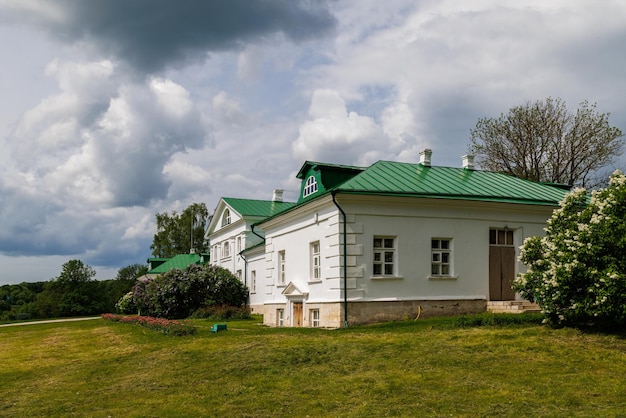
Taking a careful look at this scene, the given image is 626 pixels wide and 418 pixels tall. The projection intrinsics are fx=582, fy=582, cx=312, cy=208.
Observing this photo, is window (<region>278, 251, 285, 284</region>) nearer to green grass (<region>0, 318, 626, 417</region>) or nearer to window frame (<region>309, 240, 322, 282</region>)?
window frame (<region>309, 240, 322, 282</region>)

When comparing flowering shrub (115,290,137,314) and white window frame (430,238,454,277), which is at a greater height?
white window frame (430,238,454,277)

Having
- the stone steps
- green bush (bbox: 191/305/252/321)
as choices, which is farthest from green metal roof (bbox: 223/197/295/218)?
the stone steps

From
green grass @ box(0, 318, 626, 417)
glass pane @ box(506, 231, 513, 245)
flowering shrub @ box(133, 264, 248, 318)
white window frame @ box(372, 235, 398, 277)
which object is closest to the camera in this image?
green grass @ box(0, 318, 626, 417)

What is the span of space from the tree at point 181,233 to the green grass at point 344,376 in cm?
5411

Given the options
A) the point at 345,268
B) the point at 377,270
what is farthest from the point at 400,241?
the point at 345,268

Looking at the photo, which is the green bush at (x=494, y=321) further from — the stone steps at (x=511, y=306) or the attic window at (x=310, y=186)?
the attic window at (x=310, y=186)

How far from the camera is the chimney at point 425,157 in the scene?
23422mm

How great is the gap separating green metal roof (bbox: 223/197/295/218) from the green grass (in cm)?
2316

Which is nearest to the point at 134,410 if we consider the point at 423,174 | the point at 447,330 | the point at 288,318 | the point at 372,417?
the point at 372,417

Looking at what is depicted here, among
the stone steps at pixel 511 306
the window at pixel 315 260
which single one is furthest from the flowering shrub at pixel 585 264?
the window at pixel 315 260

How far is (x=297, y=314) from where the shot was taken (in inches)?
859

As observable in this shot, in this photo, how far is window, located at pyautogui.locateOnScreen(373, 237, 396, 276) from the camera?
739 inches

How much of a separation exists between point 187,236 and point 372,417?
63.8 metres

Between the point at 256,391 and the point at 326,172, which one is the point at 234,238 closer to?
the point at 326,172
